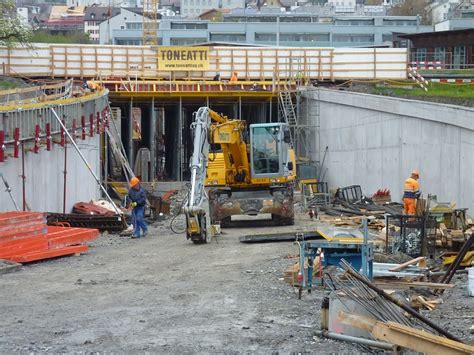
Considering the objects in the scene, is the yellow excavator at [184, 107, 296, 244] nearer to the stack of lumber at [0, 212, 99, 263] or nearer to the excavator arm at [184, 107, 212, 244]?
the excavator arm at [184, 107, 212, 244]

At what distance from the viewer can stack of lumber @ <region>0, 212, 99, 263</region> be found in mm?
17844

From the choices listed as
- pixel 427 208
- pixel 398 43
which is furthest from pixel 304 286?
pixel 398 43

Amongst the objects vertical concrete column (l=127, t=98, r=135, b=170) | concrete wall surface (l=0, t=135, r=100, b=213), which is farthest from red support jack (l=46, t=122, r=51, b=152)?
vertical concrete column (l=127, t=98, r=135, b=170)

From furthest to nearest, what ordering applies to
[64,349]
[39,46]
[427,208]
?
1. [39,46]
2. [427,208]
3. [64,349]

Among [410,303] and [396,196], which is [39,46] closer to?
[396,196]

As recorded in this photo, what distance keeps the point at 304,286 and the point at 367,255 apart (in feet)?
3.55

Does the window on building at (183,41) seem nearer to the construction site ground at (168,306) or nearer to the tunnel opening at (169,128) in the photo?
the tunnel opening at (169,128)

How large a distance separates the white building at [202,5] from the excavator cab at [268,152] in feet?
510

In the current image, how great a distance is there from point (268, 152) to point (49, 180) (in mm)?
6527

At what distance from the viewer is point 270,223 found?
2575 centimetres

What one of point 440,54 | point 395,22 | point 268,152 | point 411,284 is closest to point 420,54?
point 440,54

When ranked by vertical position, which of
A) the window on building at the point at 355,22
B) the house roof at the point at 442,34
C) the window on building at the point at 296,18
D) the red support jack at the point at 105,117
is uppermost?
the window on building at the point at 296,18

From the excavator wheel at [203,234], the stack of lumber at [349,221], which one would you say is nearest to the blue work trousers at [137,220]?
the excavator wheel at [203,234]

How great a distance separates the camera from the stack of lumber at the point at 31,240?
17.8 m
